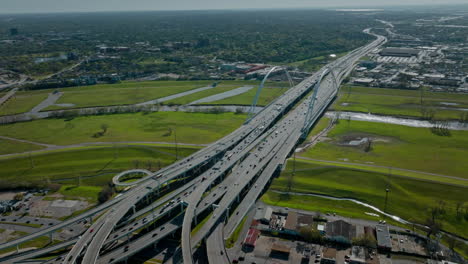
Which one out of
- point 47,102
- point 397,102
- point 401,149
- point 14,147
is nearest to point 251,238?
point 401,149

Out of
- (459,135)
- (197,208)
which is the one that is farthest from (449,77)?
(197,208)

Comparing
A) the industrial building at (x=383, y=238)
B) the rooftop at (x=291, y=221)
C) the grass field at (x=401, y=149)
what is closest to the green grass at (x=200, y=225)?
the rooftop at (x=291, y=221)

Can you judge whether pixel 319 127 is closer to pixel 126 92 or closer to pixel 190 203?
pixel 190 203

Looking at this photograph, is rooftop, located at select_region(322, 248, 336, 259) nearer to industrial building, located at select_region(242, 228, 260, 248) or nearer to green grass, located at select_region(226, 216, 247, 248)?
industrial building, located at select_region(242, 228, 260, 248)

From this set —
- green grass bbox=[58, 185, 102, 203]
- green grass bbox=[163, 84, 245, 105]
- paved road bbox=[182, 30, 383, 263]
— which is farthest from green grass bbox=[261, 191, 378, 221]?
green grass bbox=[163, 84, 245, 105]

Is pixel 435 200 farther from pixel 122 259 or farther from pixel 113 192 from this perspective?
pixel 113 192

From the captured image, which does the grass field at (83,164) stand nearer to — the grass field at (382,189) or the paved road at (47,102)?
the grass field at (382,189)
